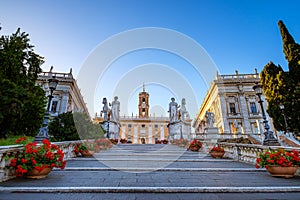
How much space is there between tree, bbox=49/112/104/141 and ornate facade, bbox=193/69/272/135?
25232mm

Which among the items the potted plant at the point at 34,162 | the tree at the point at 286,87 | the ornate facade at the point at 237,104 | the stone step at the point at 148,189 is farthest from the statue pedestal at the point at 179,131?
the potted plant at the point at 34,162

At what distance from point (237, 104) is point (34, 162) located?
114ft

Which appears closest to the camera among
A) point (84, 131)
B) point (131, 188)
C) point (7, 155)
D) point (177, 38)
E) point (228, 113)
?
point (131, 188)

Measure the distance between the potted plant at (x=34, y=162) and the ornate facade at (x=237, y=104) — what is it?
30.8 m

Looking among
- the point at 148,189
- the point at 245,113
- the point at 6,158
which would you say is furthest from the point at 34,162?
the point at 245,113

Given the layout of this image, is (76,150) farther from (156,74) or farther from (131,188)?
(156,74)

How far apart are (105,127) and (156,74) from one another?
932 centimetres

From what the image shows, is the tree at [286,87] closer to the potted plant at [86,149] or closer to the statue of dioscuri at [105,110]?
the statue of dioscuri at [105,110]

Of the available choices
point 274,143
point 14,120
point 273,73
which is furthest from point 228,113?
point 14,120

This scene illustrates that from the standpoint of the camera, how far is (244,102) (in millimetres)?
31750

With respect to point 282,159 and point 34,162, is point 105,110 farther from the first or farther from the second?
point 282,159

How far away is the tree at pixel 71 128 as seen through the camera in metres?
11.9

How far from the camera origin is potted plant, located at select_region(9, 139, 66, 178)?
388cm

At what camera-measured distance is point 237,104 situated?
1268 inches
